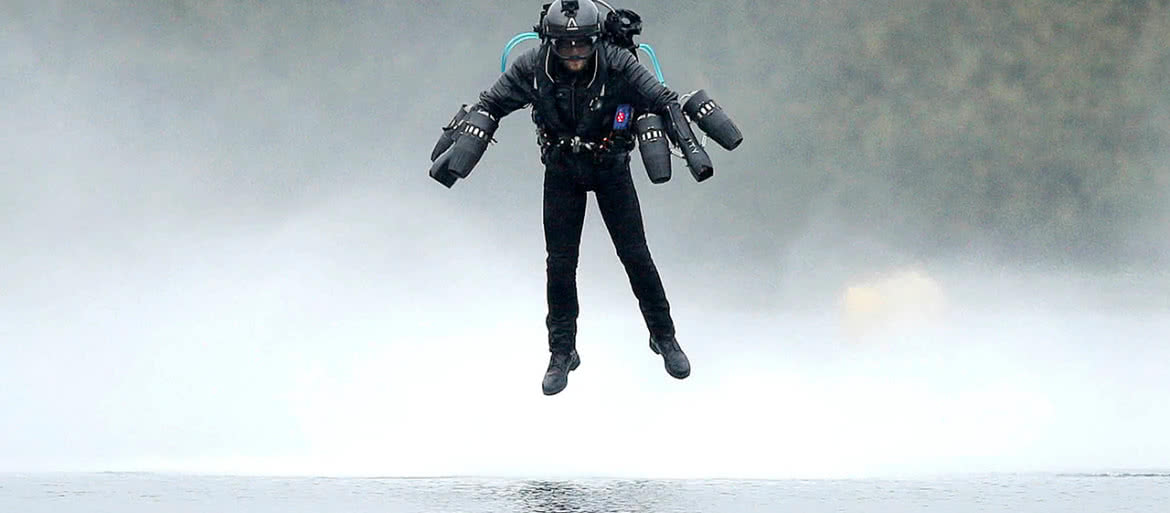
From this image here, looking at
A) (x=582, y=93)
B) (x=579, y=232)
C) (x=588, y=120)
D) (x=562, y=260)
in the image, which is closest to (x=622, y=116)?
(x=588, y=120)

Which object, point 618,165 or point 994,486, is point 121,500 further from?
point 994,486

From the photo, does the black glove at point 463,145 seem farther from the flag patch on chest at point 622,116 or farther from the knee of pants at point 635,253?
the knee of pants at point 635,253

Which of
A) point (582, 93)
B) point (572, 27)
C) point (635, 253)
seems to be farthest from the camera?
point (635, 253)

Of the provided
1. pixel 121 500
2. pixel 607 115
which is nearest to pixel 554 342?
pixel 607 115

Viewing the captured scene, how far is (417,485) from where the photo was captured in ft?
44.8

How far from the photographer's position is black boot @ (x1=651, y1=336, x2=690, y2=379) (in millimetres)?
13875

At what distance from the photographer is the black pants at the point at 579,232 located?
13273 millimetres

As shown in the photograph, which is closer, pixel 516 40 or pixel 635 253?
pixel 516 40

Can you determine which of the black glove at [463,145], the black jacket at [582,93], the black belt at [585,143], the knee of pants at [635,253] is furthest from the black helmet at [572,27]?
the knee of pants at [635,253]

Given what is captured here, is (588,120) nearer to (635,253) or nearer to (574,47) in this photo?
(574,47)

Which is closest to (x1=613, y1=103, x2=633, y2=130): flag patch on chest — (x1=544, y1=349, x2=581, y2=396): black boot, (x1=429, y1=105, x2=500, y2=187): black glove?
(x1=429, y1=105, x2=500, y2=187): black glove

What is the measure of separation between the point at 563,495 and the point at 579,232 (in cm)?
236

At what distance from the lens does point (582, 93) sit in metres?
12.8

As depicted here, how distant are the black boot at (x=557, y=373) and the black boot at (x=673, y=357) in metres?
0.79
